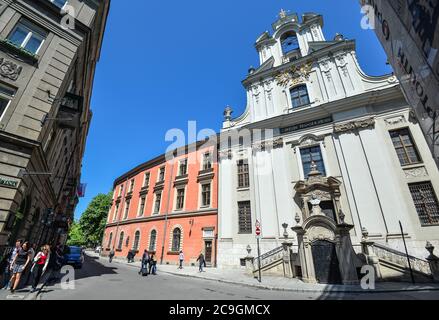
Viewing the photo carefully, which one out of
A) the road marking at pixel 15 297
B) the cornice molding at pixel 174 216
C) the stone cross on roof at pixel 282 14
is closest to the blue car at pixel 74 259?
the cornice molding at pixel 174 216

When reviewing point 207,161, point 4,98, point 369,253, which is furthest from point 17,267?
point 207,161

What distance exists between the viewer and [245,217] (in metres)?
19.7

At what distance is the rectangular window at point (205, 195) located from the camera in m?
23.0

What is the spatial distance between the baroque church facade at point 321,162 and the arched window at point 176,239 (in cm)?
614

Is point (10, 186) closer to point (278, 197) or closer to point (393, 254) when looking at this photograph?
point (278, 197)

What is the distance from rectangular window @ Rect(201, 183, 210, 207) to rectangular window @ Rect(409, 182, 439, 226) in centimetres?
1731

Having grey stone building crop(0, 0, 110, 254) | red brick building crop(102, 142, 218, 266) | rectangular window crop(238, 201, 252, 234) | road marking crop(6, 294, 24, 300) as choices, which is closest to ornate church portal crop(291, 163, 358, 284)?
rectangular window crop(238, 201, 252, 234)

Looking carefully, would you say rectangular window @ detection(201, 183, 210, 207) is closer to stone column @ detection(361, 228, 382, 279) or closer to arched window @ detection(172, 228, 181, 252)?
arched window @ detection(172, 228, 181, 252)

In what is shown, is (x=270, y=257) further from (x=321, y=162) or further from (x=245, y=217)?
(x=321, y=162)

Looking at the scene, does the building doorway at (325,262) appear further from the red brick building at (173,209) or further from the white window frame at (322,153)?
the red brick building at (173,209)

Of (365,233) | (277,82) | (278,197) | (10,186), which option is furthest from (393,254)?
(10,186)

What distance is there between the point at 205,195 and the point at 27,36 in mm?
18631
